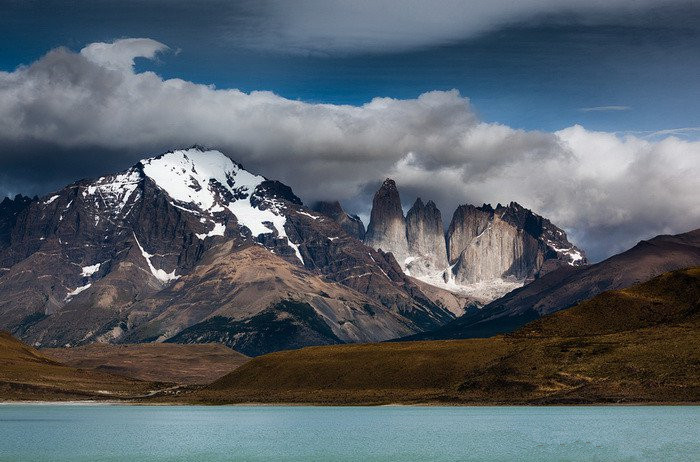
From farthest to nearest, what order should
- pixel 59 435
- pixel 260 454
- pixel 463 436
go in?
pixel 59 435, pixel 463 436, pixel 260 454

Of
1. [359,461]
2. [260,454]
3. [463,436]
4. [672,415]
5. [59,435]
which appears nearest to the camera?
[359,461]

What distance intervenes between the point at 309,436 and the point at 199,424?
43.1 meters

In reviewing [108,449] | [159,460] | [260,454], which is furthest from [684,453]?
[108,449]

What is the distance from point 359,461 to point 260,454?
17.0 m

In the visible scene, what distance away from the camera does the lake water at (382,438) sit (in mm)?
117062

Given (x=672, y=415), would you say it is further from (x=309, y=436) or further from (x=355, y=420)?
(x=309, y=436)

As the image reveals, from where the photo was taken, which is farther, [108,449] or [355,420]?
[355,420]

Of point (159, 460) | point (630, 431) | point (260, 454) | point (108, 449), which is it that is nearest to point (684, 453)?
point (630, 431)

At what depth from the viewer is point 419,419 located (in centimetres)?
18450

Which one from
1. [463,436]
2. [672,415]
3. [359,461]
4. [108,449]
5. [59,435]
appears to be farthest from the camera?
[672,415]

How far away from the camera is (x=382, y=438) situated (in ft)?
465

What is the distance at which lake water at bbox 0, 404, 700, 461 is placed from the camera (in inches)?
4609

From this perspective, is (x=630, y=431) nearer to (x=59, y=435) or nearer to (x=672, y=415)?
(x=672, y=415)

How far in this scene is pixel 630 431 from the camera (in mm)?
143250
